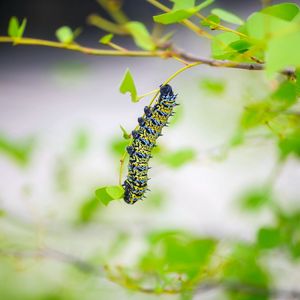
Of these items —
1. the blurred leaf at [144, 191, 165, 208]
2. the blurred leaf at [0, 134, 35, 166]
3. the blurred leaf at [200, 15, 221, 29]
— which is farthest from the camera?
the blurred leaf at [144, 191, 165, 208]

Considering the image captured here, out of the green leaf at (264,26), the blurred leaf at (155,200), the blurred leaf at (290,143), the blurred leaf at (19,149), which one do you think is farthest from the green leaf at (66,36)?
the blurred leaf at (155,200)

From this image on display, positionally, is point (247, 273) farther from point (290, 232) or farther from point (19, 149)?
Answer: point (19, 149)

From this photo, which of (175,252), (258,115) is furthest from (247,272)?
(258,115)

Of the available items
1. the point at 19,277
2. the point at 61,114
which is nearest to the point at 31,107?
the point at 61,114

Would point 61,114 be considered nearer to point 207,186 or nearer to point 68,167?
point 207,186

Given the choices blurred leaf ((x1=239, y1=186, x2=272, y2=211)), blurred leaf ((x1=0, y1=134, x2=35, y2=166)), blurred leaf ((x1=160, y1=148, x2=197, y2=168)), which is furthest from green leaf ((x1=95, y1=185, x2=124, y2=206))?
blurred leaf ((x1=0, y1=134, x2=35, y2=166))

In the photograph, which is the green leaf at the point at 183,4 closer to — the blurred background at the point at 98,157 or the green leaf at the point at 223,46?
the green leaf at the point at 223,46

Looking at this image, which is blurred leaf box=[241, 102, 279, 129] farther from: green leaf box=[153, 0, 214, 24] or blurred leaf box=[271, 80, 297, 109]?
green leaf box=[153, 0, 214, 24]
